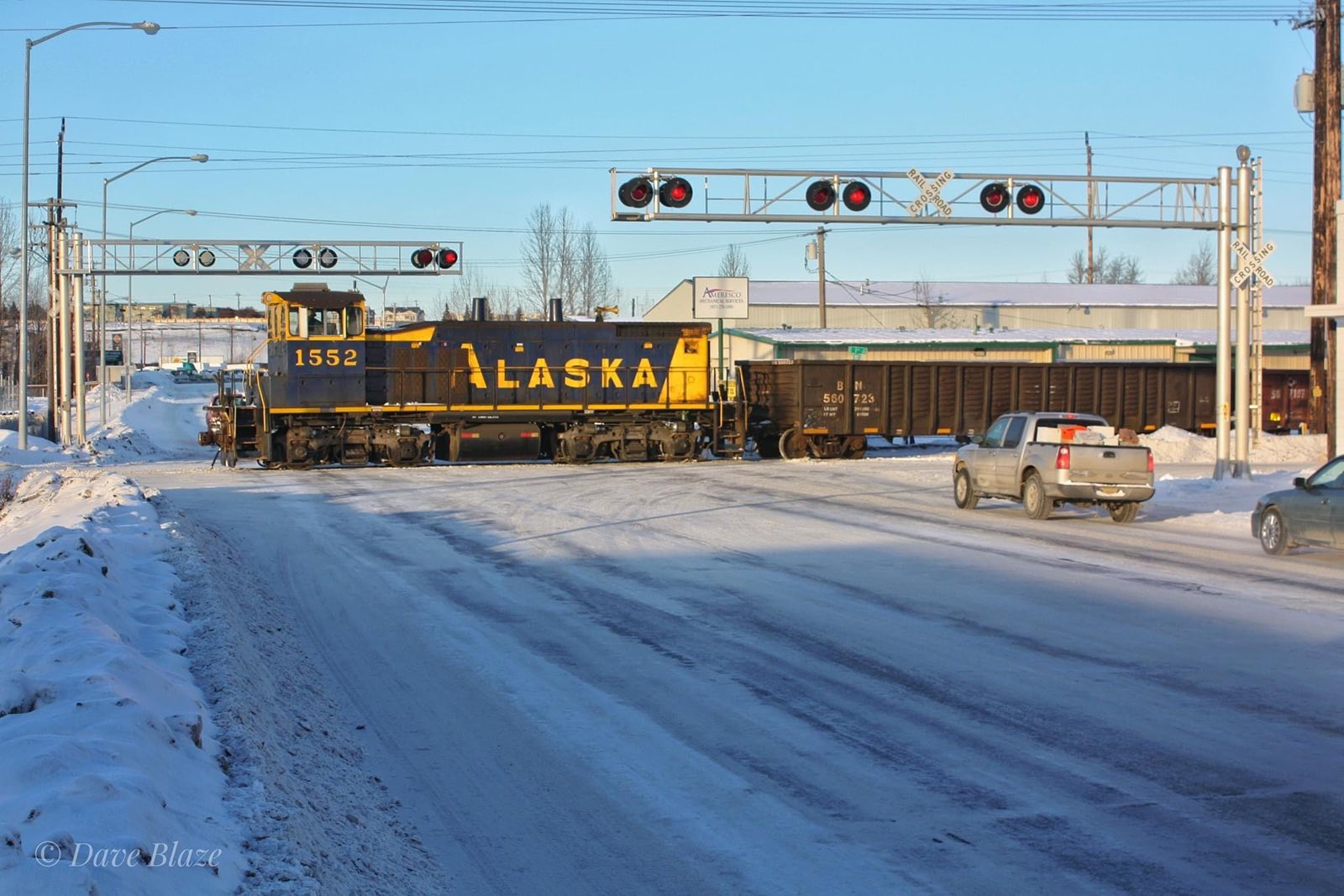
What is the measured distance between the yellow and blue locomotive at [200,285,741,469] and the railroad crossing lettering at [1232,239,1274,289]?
15.2 meters

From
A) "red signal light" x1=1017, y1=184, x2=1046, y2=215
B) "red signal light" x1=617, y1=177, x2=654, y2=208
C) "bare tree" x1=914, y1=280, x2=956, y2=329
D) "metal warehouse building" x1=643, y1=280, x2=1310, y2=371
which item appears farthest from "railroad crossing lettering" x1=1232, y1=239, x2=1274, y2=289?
"bare tree" x1=914, y1=280, x2=956, y2=329

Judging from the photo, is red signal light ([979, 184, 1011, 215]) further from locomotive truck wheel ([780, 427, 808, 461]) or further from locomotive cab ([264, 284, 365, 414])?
locomotive cab ([264, 284, 365, 414])

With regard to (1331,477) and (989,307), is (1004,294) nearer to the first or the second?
(989,307)

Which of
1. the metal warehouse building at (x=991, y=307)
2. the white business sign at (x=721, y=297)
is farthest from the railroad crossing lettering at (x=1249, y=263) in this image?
the metal warehouse building at (x=991, y=307)

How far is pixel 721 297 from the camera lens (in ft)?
176

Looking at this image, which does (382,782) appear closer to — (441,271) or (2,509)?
(2,509)

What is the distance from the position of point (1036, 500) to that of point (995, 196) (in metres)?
7.98

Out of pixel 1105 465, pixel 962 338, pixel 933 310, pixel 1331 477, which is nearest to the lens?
pixel 1331 477

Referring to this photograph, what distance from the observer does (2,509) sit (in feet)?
75.6

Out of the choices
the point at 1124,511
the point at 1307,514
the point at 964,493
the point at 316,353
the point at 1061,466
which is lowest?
the point at 1124,511

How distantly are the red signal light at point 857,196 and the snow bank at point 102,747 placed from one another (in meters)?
17.8

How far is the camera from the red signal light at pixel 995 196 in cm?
2566

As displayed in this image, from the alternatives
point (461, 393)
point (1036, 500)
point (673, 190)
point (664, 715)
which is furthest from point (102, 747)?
point (461, 393)

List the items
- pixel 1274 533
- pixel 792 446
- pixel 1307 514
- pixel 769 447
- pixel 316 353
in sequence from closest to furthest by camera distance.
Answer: pixel 1307 514, pixel 1274 533, pixel 316 353, pixel 792 446, pixel 769 447
